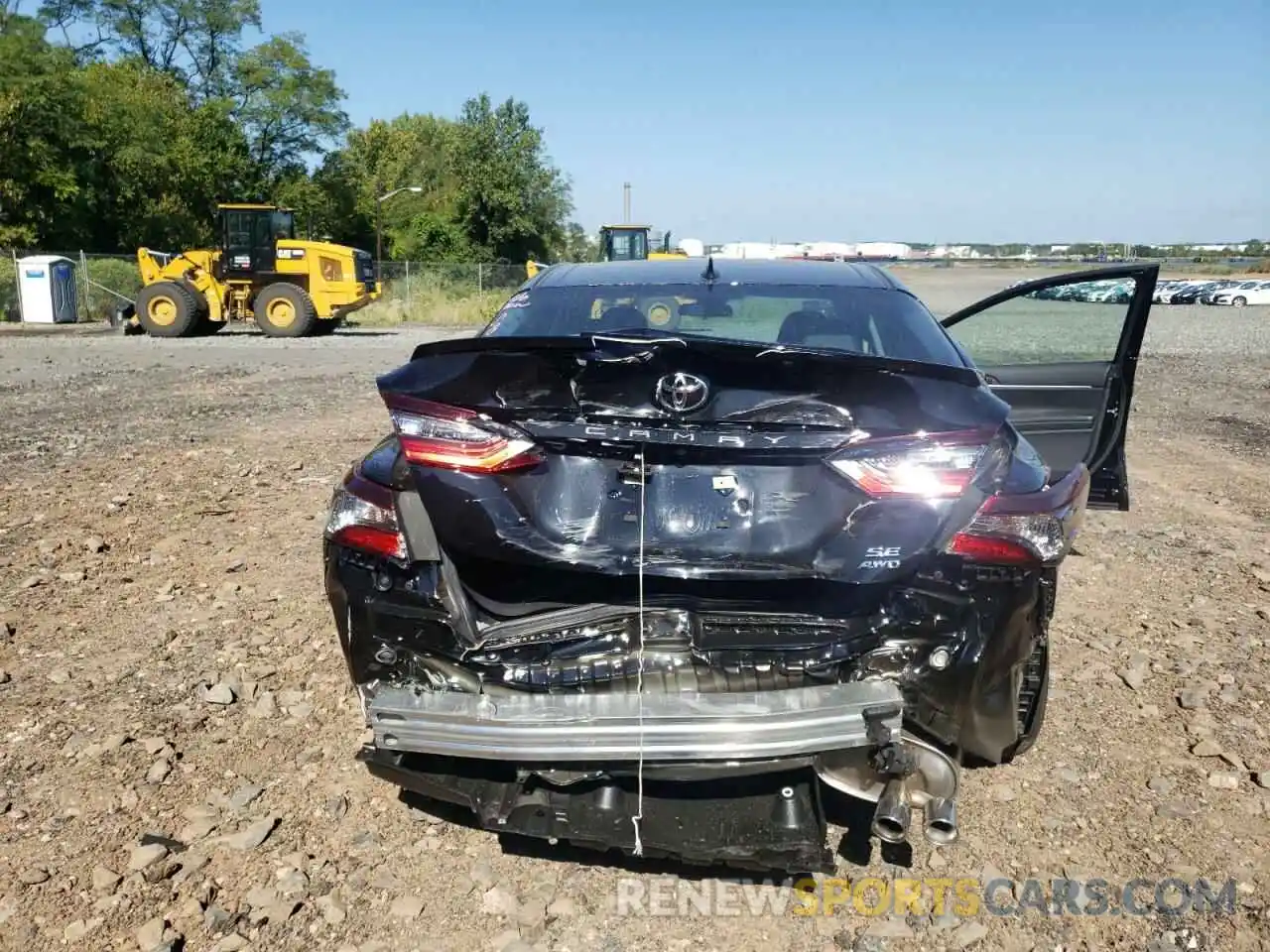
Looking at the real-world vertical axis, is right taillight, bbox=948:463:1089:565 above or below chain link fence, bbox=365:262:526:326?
below

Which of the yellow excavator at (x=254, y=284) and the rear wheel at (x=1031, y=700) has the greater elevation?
the yellow excavator at (x=254, y=284)

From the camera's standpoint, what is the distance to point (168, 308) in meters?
22.4

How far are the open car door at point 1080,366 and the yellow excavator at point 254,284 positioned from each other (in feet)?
63.9

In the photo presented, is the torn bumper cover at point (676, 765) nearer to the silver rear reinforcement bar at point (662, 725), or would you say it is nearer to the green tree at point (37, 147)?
the silver rear reinforcement bar at point (662, 725)

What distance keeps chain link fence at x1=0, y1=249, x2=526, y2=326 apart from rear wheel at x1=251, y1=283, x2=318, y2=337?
6.04 meters

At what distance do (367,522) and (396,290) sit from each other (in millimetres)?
35438

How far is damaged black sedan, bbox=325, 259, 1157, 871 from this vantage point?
253 centimetres

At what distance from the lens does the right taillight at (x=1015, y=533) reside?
2586 mm

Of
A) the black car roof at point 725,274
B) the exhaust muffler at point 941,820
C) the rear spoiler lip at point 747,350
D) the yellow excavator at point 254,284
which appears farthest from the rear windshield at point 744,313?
the yellow excavator at point 254,284

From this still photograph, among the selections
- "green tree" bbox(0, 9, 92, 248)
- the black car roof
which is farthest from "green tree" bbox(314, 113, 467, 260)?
the black car roof

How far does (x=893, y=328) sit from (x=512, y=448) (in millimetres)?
1665

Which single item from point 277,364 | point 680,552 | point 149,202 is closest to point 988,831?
point 680,552

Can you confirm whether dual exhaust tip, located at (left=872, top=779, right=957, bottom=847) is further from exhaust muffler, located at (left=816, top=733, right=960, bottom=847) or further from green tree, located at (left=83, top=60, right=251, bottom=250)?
green tree, located at (left=83, top=60, right=251, bottom=250)

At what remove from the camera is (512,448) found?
269 cm
